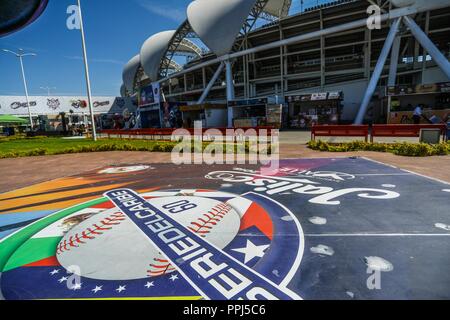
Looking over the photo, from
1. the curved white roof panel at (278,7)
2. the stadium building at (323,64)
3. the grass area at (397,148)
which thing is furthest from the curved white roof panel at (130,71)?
the grass area at (397,148)

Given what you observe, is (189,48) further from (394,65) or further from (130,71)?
(394,65)

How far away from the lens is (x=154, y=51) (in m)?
57.0

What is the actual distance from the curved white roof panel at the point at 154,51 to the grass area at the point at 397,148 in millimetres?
52975

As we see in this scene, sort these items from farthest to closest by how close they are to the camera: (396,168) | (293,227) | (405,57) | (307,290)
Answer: (405,57), (396,168), (293,227), (307,290)

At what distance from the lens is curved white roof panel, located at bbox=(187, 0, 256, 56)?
122 feet

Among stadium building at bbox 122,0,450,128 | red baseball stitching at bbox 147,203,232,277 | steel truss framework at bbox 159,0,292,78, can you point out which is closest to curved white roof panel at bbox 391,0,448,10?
stadium building at bbox 122,0,450,128

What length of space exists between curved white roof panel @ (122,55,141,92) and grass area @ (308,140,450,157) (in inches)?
2981

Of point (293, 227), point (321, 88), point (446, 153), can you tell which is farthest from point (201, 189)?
point (321, 88)

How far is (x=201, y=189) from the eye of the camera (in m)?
6.11

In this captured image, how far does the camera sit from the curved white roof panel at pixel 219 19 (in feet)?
122

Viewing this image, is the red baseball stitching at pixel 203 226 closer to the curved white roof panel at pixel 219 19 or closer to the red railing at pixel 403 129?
the red railing at pixel 403 129

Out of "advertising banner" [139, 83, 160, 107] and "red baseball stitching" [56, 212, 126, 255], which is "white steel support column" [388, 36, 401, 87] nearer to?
"advertising banner" [139, 83, 160, 107]

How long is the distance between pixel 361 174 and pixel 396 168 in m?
1.51
